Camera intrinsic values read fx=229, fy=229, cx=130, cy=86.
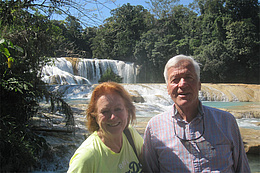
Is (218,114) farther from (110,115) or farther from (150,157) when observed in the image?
(110,115)

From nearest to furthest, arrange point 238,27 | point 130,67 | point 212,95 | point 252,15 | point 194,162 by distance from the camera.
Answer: point 194,162, point 212,95, point 238,27, point 252,15, point 130,67

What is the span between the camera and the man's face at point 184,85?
1.59m

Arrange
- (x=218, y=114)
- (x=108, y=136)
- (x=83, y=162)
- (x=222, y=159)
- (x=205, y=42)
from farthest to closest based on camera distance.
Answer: (x=205, y=42)
(x=218, y=114)
(x=222, y=159)
(x=108, y=136)
(x=83, y=162)

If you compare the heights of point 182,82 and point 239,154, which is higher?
point 182,82

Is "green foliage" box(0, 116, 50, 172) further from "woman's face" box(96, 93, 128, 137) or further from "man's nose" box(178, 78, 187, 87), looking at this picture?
"man's nose" box(178, 78, 187, 87)

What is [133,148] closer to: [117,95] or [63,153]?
[117,95]

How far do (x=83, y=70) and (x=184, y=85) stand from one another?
21639 mm

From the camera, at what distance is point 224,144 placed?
1.52 metres

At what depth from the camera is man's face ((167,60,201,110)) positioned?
1593mm

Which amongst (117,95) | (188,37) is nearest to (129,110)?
(117,95)

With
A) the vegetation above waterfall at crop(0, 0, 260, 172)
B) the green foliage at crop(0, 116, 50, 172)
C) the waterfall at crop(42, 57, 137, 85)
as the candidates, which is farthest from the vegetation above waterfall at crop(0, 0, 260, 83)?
the green foliage at crop(0, 116, 50, 172)

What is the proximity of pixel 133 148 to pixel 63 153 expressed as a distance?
3.07 m

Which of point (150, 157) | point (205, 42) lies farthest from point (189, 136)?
point (205, 42)

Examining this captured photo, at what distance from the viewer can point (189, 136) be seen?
1550 millimetres
